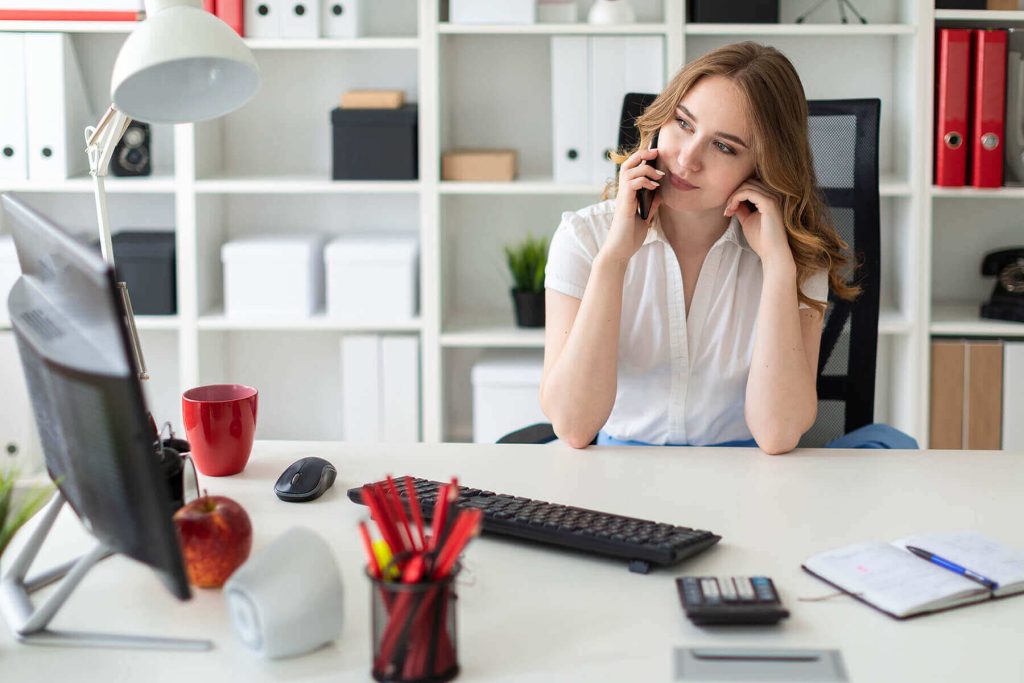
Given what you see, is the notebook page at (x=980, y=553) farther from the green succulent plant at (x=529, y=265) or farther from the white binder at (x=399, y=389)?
the white binder at (x=399, y=389)

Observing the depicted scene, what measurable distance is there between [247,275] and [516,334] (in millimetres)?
709

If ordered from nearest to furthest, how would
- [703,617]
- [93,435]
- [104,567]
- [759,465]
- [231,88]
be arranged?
[93,435], [703,617], [104,567], [231,88], [759,465]

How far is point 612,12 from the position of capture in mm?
2852

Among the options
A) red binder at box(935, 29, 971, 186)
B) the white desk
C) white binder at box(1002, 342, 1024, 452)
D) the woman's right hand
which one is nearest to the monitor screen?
the white desk

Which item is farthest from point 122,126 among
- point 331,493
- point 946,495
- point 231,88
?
point 946,495

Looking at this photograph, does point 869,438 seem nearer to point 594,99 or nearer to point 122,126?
point 122,126

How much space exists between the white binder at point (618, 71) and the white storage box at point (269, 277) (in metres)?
0.81

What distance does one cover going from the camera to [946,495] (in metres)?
1.39

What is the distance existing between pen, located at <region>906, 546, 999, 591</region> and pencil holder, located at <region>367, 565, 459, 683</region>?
0.51 meters

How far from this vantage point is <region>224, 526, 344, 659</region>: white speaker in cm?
94

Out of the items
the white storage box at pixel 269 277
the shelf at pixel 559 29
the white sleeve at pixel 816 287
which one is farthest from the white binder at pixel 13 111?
the white sleeve at pixel 816 287

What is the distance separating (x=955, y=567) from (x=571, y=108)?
1955mm

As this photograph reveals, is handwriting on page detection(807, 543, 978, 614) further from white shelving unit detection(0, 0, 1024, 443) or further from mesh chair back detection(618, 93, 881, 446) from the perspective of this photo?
white shelving unit detection(0, 0, 1024, 443)

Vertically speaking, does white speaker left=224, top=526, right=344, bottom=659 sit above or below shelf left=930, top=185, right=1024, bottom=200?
below
